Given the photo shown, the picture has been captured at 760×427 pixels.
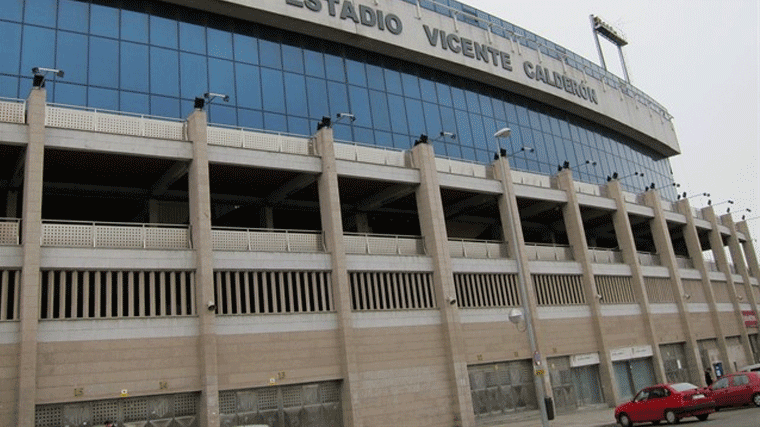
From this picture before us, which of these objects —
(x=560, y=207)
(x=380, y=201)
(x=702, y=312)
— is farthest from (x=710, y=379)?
(x=380, y=201)

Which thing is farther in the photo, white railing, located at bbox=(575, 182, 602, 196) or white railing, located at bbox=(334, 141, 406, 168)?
white railing, located at bbox=(575, 182, 602, 196)

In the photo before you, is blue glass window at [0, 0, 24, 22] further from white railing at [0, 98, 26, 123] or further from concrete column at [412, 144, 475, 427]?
concrete column at [412, 144, 475, 427]

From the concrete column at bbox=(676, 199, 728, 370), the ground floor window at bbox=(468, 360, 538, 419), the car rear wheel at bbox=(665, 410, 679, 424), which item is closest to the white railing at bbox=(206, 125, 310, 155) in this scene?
the ground floor window at bbox=(468, 360, 538, 419)

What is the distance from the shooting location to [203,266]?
24062 millimetres

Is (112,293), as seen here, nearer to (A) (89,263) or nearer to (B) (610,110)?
(A) (89,263)

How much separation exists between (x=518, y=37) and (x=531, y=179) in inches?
429

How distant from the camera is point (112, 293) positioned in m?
23.5

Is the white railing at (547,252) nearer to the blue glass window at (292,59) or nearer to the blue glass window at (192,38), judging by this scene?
the blue glass window at (292,59)

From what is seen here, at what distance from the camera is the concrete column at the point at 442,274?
2930 cm

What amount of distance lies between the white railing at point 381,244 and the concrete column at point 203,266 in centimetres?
672

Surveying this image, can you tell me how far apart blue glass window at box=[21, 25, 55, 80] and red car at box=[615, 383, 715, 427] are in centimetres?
2729

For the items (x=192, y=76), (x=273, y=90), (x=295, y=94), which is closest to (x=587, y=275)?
(x=295, y=94)

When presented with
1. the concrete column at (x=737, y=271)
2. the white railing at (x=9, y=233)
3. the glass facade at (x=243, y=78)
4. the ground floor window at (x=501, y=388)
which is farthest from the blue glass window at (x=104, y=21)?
the concrete column at (x=737, y=271)

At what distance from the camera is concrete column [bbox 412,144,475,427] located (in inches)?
1153
